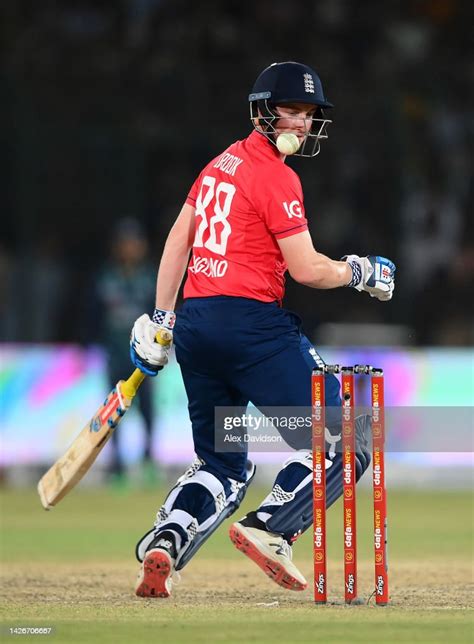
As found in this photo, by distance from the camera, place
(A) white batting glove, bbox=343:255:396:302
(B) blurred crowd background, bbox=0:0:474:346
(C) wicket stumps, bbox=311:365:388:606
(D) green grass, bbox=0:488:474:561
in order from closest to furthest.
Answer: (C) wicket stumps, bbox=311:365:388:606 → (A) white batting glove, bbox=343:255:396:302 → (D) green grass, bbox=0:488:474:561 → (B) blurred crowd background, bbox=0:0:474:346

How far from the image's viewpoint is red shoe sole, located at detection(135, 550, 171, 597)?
4.61m

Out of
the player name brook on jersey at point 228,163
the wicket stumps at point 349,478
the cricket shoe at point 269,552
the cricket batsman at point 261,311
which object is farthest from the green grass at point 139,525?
the player name brook on jersey at point 228,163

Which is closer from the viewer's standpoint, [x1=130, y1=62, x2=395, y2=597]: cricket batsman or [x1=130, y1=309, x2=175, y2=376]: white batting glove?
[x1=130, y1=62, x2=395, y2=597]: cricket batsman

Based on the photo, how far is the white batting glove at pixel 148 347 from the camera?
193 inches

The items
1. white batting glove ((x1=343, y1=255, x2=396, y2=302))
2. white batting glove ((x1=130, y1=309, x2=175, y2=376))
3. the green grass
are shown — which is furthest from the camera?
the green grass

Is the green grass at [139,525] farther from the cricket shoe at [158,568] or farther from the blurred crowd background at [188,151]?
the cricket shoe at [158,568]

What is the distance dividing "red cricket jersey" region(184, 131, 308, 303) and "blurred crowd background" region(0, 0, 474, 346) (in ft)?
16.1

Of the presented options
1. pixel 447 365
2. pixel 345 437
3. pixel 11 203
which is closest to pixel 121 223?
pixel 11 203

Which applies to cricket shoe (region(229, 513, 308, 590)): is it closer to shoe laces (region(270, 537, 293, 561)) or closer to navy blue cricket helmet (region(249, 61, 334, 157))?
shoe laces (region(270, 537, 293, 561))

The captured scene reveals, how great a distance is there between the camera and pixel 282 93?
15.4 ft

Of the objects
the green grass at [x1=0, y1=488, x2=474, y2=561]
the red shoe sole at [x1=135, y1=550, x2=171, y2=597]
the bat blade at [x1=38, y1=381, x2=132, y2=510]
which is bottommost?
the green grass at [x1=0, y1=488, x2=474, y2=561]

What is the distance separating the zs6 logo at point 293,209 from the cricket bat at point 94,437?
70 cm

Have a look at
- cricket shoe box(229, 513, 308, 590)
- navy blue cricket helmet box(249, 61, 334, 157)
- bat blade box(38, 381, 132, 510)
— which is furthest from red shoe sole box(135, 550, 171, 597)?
navy blue cricket helmet box(249, 61, 334, 157)

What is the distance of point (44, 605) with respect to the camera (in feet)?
15.1
